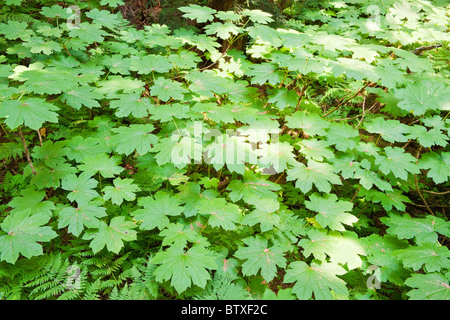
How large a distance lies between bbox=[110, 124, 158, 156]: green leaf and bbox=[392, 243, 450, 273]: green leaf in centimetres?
201

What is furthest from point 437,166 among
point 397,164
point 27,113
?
point 27,113

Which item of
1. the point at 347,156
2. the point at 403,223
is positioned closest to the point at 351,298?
the point at 403,223

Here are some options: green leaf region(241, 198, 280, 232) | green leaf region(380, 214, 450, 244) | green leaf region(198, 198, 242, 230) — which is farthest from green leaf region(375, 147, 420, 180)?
green leaf region(198, 198, 242, 230)

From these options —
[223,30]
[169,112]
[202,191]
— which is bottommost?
[202,191]

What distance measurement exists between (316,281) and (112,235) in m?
1.41

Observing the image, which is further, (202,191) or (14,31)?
(14,31)

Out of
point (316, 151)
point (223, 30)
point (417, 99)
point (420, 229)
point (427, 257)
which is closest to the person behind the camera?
point (427, 257)

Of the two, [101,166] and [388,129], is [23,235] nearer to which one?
[101,166]

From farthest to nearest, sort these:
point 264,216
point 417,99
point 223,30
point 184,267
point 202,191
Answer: point 223,30, point 417,99, point 202,191, point 264,216, point 184,267

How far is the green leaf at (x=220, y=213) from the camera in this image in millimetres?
1968

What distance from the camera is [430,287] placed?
1.68 m

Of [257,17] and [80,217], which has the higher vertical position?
[257,17]

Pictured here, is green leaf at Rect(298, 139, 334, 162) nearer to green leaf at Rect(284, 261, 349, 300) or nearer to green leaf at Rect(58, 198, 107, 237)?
green leaf at Rect(284, 261, 349, 300)

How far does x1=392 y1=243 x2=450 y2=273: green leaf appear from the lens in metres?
1.78
